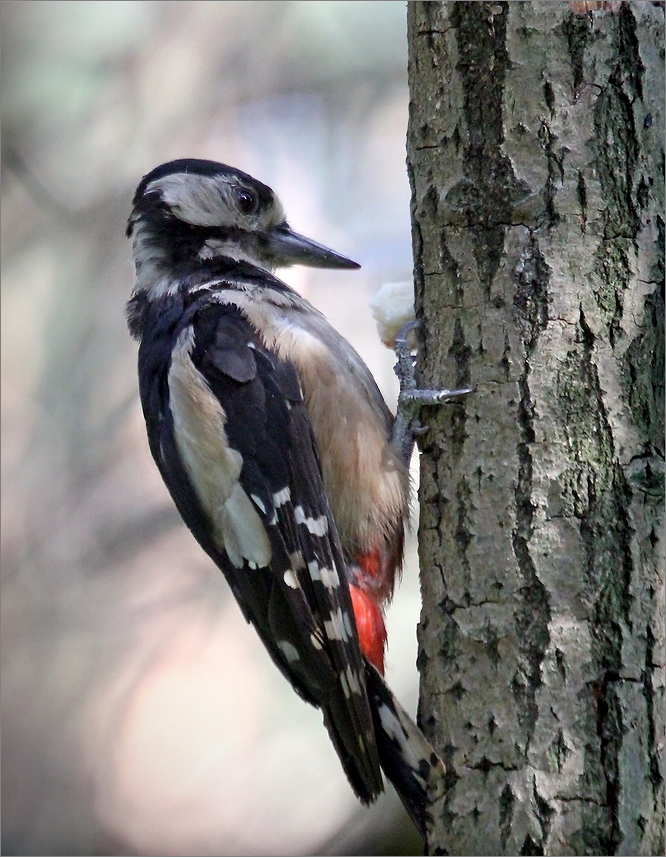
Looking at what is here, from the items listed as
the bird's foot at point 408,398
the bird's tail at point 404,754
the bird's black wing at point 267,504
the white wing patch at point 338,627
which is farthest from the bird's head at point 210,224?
the bird's tail at point 404,754

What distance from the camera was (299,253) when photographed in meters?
2.55

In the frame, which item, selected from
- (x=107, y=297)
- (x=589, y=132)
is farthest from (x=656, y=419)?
(x=107, y=297)

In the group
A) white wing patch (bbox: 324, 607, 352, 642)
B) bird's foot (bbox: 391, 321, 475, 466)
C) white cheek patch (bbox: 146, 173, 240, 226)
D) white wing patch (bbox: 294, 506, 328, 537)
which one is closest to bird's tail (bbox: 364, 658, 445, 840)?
white wing patch (bbox: 324, 607, 352, 642)

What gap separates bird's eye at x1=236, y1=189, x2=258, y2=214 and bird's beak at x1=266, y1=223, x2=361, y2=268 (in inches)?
3.4

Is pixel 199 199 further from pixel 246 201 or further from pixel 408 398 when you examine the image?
pixel 408 398

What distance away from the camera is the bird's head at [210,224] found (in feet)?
8.11

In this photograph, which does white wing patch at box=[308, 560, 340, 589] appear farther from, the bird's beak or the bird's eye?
the bird's eye

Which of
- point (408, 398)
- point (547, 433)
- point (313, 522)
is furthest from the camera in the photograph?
point (313, 522)

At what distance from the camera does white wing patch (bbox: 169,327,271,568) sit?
206 centimetres

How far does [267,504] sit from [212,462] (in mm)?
179

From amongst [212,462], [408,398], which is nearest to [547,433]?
[408,398]

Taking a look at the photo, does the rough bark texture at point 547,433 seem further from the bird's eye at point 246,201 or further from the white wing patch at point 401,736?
the bird's eye at point 246,201

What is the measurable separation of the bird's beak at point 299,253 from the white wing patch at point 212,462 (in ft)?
1.63

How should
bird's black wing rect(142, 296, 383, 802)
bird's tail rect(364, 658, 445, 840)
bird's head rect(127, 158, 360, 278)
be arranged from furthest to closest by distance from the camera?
bird's head rect(127, 158, 360, 278)
bird's black wing rect(142, 296, 383, 802)
bird's tail rect(364, 658, 445, 840)
